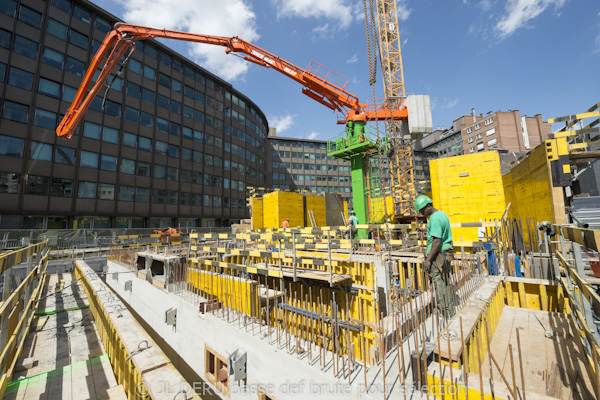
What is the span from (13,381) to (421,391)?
8.42 meters

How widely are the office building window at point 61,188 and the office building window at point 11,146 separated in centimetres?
352

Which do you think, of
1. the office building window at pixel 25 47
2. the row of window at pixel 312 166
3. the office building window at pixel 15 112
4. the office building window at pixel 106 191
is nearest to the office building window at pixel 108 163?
the office building window at pixel 106 191

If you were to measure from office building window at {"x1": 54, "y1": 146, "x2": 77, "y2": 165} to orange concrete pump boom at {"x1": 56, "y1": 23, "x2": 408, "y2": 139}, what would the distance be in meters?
10.3

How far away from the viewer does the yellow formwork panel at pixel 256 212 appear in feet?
74.3

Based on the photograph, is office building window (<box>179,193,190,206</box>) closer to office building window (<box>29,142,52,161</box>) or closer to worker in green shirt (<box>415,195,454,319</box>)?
office building window (<box>29,142,52,161</box>)

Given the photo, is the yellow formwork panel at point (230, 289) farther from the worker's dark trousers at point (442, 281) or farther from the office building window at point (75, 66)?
the office building window at point (75, 66)

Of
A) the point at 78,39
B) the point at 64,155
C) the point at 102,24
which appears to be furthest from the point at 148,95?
the point at 64,155

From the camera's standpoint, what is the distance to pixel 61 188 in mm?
26375

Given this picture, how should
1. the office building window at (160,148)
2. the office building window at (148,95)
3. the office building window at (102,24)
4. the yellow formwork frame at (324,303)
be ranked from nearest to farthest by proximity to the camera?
the yellow formwork frame at (324,303) → the office building window at (102,24) → the office building window at (148,95) → the office building window at (160,148)

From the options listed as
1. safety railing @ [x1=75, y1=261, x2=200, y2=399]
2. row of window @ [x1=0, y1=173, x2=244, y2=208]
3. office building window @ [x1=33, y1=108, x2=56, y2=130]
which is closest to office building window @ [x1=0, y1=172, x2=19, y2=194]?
row of window @ [x1=0, y1=173, x2=244, y2=208]

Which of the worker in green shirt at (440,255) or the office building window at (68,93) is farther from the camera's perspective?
the office building window at (68,93)

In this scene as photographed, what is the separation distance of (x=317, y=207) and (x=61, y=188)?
26.8 metres

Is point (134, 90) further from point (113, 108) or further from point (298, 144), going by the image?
point (298, 144)

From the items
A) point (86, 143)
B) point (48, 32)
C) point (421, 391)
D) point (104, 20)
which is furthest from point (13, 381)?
point (104, 20)
